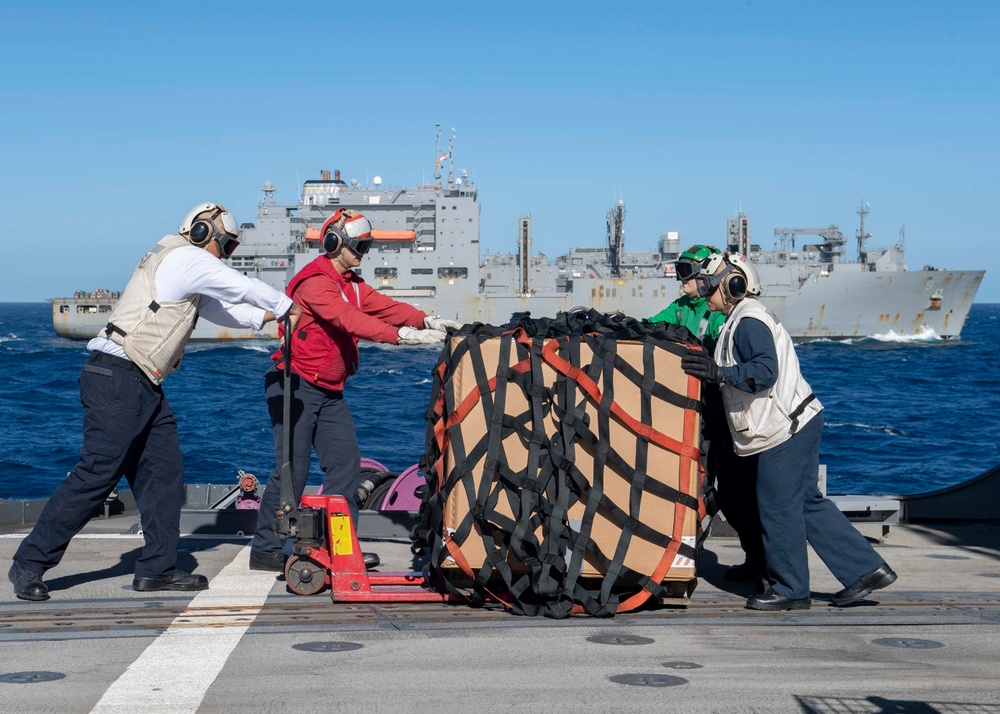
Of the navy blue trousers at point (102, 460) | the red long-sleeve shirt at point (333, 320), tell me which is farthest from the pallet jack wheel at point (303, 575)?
the red long-sleeve shirt at point (333, 320)

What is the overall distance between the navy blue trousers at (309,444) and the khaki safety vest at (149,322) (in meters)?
0.67

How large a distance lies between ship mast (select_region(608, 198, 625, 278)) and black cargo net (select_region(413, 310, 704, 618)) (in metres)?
80.9

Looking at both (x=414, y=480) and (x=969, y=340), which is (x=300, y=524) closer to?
(x=414, y=480)

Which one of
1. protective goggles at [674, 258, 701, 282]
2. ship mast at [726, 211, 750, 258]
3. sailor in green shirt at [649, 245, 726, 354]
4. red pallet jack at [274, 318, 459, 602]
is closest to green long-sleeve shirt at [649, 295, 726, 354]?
sailor in green shirt at [649, 245, 726, 354]

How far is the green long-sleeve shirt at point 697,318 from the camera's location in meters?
5.41

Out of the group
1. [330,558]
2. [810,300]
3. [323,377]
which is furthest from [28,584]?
[810,300]

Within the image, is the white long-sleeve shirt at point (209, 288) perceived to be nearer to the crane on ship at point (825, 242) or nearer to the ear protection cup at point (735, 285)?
the ear protection cup at point (735, 285)

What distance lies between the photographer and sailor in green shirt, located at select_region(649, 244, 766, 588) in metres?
5.24

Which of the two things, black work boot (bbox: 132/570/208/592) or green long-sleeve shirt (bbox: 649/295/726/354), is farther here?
green long-sleeve shirt (bbox: 649/295/726/354)

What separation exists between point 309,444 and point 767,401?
2298mm

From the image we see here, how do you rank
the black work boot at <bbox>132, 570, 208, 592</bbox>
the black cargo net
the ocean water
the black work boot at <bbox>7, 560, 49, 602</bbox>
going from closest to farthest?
the black cargo net → the black work boot at <bbox>7, 560, 49, 602</bbox> → the black work boot at <bbox>132, 570, 208, 592</bbox> → the ocean water

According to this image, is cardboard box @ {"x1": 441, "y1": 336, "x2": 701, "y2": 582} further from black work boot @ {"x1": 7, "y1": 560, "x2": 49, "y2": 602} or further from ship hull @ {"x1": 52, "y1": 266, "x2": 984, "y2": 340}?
ship hull @ {"x1": 52, "y1": 266, "x2": 984, "y2": 340}

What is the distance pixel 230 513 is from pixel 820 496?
3655 mm

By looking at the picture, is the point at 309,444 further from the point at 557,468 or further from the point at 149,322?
the point at 557,468
